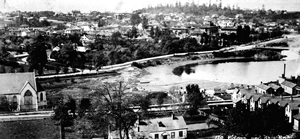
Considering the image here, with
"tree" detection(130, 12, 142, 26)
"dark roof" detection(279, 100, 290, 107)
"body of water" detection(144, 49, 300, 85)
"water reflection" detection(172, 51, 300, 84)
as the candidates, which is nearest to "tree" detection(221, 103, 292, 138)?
"dark roof" detection(279, 100, 290, 107)

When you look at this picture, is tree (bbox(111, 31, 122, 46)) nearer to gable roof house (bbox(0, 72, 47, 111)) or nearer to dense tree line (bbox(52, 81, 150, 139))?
gable roof house (bbox(0, 72, 47, 111))

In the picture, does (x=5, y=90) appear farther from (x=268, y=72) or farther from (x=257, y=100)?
(x=268, y=72)

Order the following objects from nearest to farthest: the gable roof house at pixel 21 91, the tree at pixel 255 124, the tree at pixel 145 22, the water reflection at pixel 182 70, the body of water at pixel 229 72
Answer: the tree at pixel 255 124
the gable roof house at pixel 21 91
the body of water at pixel 229 72
the water reflection at pixel 182 70
the tree at pixel 145 22

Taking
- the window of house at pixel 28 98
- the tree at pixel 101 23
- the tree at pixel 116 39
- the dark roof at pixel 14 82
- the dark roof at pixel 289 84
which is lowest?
the window of house at pixel 28 98

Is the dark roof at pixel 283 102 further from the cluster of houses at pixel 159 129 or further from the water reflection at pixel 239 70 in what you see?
the water reflection at pixel 239 70

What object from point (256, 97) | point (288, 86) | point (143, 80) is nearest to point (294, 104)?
point (256, 97)

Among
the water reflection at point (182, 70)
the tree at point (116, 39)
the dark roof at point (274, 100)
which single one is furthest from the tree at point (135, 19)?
the dark roof at point (274, 100)

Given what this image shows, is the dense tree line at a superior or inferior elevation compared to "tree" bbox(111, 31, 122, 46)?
inferior

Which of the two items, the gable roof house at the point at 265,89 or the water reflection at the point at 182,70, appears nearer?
the gable roof house at the point at 265,89
